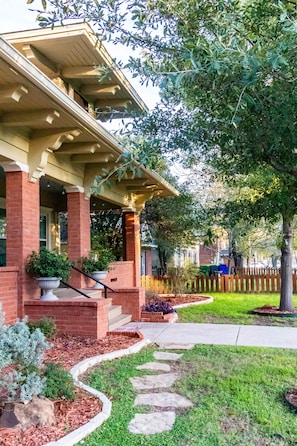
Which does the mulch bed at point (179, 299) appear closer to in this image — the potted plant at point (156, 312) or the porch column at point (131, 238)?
the porch column at point (131, 238)

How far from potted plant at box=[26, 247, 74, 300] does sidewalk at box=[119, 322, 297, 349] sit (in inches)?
73.6

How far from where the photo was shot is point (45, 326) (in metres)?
6.28

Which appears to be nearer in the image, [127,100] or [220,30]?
[220,30]

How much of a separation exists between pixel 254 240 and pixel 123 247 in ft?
32.3

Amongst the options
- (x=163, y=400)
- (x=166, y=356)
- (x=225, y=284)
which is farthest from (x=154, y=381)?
(x=225, y=284)

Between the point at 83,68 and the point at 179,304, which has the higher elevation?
the point at 83,68

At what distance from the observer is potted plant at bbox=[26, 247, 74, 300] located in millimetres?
6898

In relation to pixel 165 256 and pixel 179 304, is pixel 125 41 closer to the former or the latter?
pixel 179 304

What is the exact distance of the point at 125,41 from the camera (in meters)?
4.50

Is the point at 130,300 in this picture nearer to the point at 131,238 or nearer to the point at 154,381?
the point at 131,238

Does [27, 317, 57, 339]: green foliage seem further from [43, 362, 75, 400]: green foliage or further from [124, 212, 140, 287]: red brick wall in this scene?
[124, 212, 140, 287]: red brick wall

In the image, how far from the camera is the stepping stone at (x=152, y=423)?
3.54 metres

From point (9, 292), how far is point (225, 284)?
439 inches

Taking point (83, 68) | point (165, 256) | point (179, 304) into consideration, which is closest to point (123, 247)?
point (179, 304)
